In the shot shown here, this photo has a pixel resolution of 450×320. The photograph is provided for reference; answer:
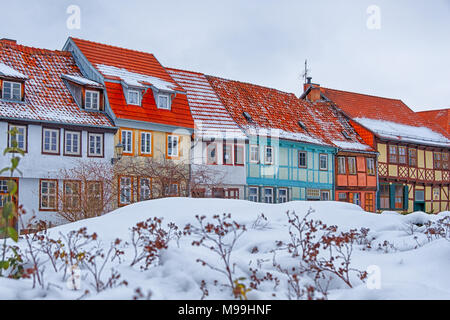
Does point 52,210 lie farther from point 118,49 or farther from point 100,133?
point 118,49

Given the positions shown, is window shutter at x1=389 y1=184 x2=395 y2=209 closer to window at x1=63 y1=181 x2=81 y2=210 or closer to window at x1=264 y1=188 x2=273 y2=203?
window at x1=264 y1=188 x2=273 y2=203

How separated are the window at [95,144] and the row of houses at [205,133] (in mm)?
46

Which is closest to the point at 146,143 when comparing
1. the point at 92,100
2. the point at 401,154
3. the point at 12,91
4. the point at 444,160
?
the point at 92,100

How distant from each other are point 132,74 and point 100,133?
13.8 ft

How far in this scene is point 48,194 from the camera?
22.1 metres

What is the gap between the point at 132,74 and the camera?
87.1ft

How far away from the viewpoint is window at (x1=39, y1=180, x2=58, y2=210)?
22.0 metres

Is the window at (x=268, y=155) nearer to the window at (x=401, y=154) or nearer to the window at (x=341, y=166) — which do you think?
the window at (x=341, y=166)

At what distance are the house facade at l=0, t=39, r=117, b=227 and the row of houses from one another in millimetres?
42

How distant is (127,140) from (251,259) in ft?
61.1

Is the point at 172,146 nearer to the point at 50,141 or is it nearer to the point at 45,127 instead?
the point at 50,141

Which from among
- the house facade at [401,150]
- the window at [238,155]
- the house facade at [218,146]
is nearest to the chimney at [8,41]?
the house facade at [218,146]
